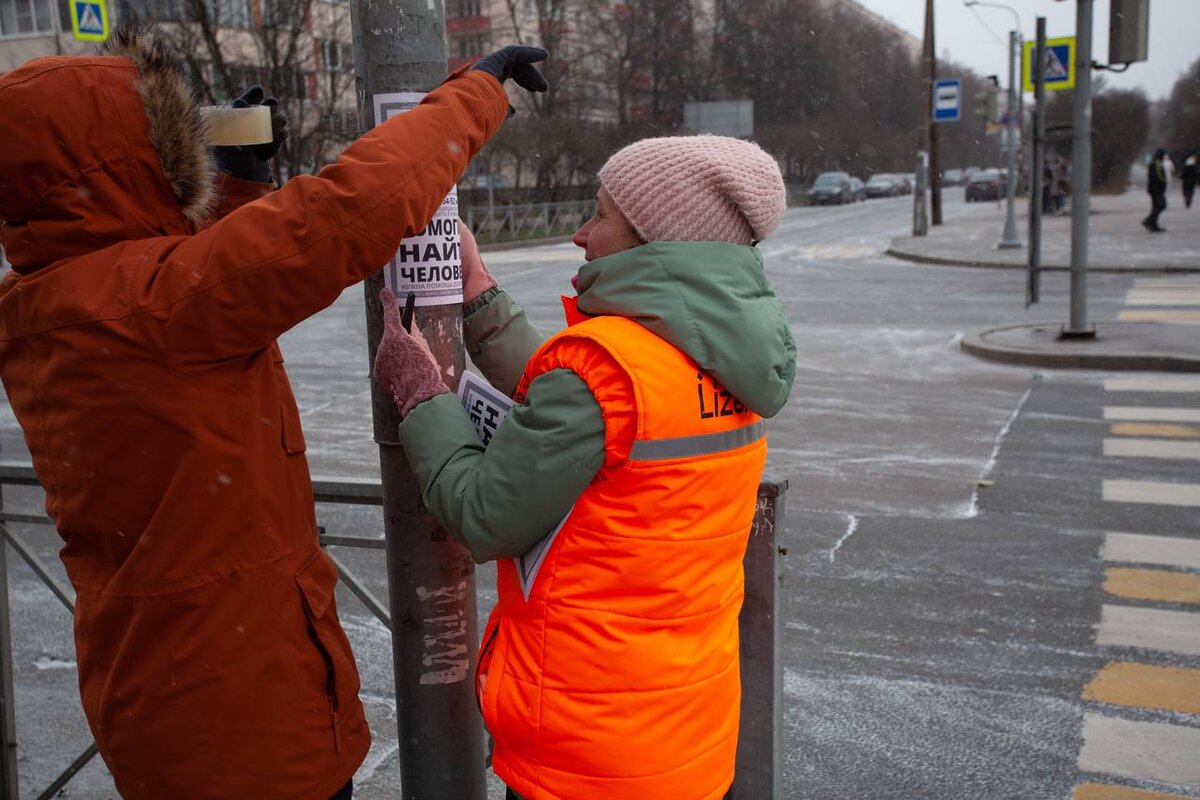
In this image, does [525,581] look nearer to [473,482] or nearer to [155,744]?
[473,482]

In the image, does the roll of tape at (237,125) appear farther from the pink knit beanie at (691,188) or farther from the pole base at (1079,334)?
the pole base at (1079,334)

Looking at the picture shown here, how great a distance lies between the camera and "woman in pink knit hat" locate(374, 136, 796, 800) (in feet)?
5.96

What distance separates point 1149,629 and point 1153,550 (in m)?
1.11

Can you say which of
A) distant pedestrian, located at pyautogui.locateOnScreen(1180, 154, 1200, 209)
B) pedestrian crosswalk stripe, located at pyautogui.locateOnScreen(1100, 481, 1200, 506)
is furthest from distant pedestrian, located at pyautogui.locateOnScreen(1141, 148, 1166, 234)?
pedestrian crosswalk stripe, located at pyautogui.locateOnScreen(1100, 481, 1200, 506)

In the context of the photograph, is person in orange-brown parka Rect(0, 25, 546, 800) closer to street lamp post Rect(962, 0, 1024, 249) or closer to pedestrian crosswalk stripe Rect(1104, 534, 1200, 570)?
pedestrian crosswalk stripe Rect(1104, 534, 1200, 570)

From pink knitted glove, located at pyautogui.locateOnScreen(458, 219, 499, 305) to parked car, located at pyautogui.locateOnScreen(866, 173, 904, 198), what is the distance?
63204 mm

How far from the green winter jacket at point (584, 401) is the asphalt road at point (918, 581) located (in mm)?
2224

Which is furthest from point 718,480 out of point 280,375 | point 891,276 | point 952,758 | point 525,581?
point 891,276

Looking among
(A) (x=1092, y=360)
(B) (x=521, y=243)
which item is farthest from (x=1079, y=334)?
(B) (x=521, y=243)

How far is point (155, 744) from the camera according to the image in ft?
→ 6.34

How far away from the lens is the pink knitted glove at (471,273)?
238cm

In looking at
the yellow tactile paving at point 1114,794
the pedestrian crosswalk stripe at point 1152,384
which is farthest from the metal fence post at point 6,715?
the pedestrian crosswalk stripe at point 1152,384

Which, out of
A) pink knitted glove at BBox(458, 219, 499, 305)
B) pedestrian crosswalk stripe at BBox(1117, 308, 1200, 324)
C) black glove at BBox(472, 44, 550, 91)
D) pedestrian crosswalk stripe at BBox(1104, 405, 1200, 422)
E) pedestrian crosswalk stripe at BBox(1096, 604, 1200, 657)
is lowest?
pedestrian crosswalk stripe at BBox(1096, 604, 1200, 657)

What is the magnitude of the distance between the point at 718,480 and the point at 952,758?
255cm
